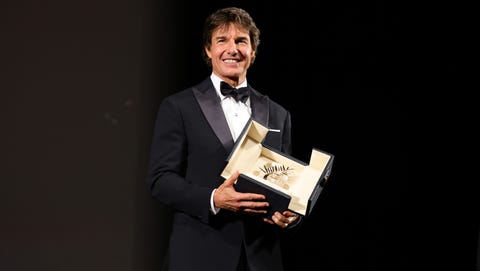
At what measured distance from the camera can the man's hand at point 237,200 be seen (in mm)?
1414

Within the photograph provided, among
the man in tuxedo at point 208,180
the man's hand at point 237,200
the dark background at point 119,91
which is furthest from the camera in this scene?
the dark background at point 119,91

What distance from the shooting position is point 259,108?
167 cm

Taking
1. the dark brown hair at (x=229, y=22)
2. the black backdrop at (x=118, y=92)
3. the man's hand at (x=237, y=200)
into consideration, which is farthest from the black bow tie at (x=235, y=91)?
the black backdrop at (x=118, y=92)

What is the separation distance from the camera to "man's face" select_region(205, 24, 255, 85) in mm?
1642

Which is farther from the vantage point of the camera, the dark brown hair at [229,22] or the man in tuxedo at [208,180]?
the dark brown hair at [229,22]

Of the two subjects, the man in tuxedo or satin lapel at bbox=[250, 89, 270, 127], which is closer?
the man in tuxedo

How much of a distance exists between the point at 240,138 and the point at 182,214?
273 millimetres

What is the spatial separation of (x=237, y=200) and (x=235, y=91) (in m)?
0.34

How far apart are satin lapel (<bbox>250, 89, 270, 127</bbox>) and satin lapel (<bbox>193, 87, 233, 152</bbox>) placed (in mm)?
101

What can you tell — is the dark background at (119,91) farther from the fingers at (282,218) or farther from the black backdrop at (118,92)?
the fingers at (282,218)

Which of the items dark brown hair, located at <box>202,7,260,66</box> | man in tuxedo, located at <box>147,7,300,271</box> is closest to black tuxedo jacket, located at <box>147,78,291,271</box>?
man in tuxedo, located at <box>147,7,300,271</box>

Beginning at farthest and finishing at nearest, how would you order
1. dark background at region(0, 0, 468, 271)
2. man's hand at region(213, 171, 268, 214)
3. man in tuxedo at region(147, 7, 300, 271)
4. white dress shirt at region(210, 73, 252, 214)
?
dark background at region(0, 0, 468, 271) < white dress shirt at region(210, 73, 252, 214) < man in tuxedo at region(147, 7, 300, 271) < man's hand at region(213, 171, 268, 214)

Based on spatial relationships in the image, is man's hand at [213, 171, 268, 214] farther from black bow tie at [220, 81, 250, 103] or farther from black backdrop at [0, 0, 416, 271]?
black backdrop at [0, 0, 416, 271]

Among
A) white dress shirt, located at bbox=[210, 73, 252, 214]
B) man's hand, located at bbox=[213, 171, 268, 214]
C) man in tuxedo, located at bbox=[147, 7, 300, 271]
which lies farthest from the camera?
white dress shirt, located at bbox=[210, 73, 252, 214]
